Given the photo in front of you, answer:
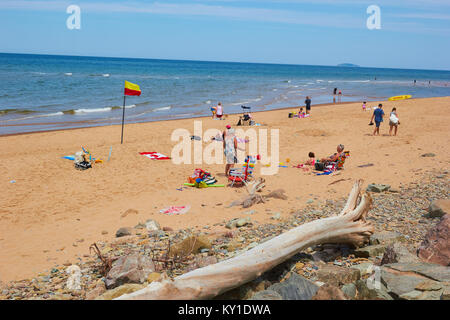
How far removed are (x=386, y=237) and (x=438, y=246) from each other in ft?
2.78

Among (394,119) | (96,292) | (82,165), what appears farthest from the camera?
(394,119)

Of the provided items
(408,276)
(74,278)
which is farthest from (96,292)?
(408,276)

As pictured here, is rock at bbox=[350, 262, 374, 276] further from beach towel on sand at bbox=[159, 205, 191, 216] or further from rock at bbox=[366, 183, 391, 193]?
beach towel on sand at bbox=[159, 205, 191, 216]

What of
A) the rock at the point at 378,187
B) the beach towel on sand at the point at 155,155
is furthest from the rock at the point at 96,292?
the beach towel on sand at the point at 155,155

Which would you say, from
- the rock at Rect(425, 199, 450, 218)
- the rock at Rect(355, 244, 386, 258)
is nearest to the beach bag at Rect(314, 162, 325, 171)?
the rock at Rect(425, 199, 450, 218)

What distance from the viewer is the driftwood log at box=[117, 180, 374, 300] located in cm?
355

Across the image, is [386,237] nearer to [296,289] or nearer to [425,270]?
[425,270]

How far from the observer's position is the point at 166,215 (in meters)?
8.40

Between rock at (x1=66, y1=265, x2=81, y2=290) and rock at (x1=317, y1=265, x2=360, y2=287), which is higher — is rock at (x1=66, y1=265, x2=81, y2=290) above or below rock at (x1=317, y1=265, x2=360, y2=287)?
below

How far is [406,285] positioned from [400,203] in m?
4.35

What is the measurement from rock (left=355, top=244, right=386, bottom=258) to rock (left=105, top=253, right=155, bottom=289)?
9.74ft

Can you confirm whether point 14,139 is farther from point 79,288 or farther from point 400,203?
point 400,203

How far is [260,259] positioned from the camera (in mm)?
4184

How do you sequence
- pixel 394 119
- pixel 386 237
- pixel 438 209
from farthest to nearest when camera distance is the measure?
pixel 394 119 → pixel 438 209 → pixel 386 237
